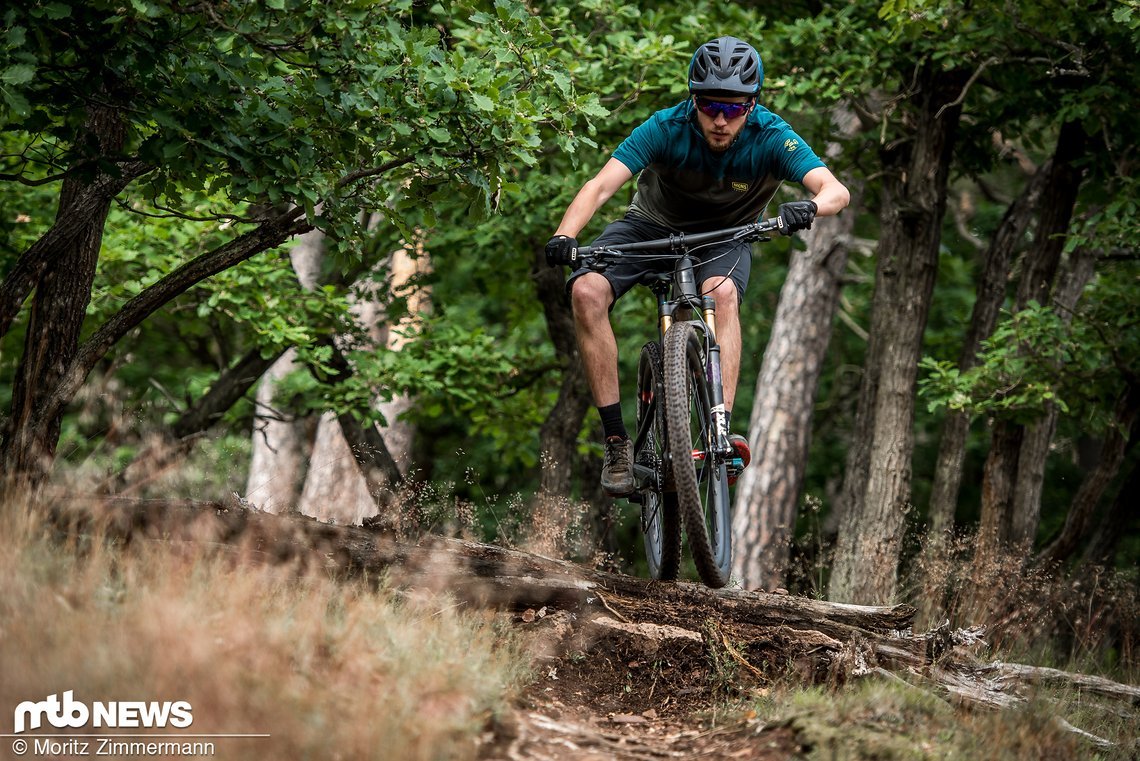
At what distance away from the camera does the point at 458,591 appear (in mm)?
5609

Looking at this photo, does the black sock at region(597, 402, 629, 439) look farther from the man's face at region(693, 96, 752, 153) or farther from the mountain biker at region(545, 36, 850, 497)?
the man's face at region(693, 96, 752, 153)

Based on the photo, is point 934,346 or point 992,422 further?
point 934,346

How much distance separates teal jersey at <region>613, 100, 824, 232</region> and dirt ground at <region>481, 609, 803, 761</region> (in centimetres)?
219

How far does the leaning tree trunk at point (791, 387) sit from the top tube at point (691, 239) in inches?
279

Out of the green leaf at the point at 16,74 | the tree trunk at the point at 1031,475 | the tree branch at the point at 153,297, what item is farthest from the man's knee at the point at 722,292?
the tree trunk at the point at 1031,475

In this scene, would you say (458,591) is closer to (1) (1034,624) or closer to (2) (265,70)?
(2) (265,70)

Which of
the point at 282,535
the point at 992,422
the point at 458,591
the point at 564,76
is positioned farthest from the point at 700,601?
the point at 992,422

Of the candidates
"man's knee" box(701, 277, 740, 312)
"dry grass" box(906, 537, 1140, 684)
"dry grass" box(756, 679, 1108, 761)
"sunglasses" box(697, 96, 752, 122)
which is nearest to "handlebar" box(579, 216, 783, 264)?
"man's knee" box(701, 277, 740, 312)

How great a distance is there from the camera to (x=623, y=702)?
526 cm

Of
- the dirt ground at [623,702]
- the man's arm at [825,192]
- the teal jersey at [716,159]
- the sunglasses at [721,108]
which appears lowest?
the dirt ground at [623,702]

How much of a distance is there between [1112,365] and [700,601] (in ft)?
17.0

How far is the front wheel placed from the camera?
5.21m

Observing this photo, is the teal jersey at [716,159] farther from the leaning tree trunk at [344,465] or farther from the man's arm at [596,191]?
the leaning tree trunk at [344,465]

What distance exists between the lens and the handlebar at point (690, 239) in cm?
534
